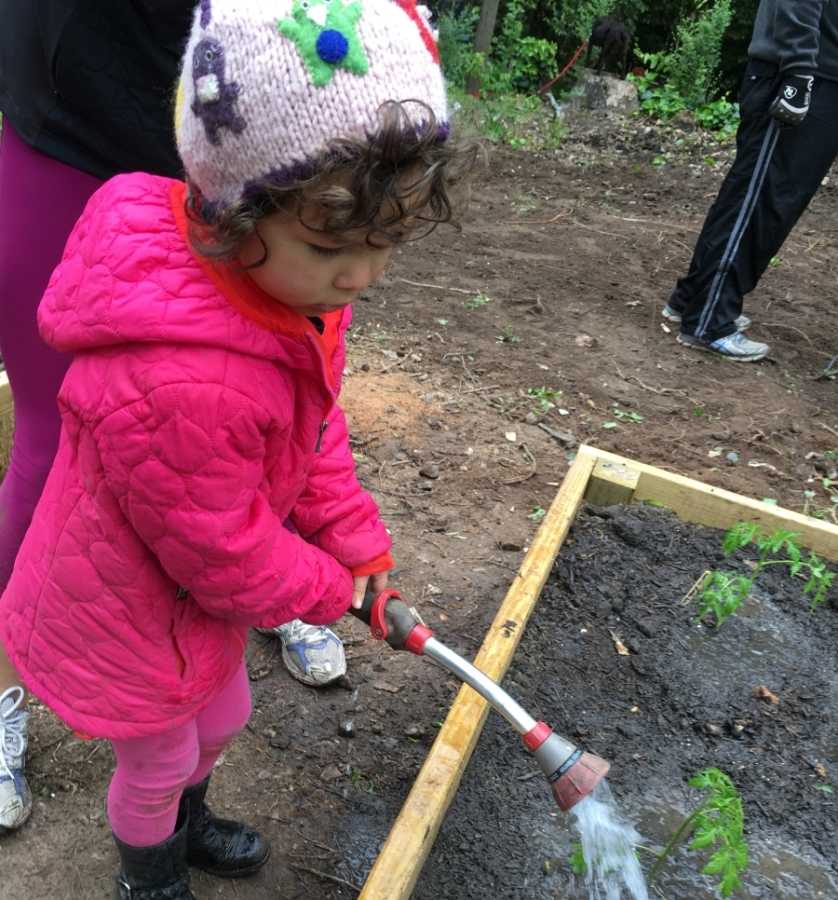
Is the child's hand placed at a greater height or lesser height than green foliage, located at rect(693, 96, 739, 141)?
greater

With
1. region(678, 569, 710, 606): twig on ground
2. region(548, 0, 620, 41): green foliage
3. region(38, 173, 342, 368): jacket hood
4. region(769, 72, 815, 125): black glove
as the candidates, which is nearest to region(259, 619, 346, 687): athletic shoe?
region(678, 569, 710, 606): twig on ground

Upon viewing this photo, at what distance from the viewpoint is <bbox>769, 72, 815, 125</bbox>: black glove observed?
4031 millimetres

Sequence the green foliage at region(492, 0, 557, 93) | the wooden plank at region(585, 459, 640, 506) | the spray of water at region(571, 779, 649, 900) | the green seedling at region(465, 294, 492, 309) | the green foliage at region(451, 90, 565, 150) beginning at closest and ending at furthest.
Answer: the spray of water at region(571, 779, 649, 900) → the wooden plank at region(585, 459, 640, 506) → the green seedling at region(465, 294, 492, 309) → the green foliage at region(451, 90, 565, 150) → the green foliage at region(492, 0, 557, 93)

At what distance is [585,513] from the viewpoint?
110 inches

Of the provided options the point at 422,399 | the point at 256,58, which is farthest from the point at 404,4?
A: the point at 422,399

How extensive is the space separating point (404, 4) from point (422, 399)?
9.66 ft

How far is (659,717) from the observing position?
2178 millimetres

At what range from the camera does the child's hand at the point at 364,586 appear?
62.9 inches

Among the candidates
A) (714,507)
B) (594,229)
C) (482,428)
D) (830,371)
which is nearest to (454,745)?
(714,507)

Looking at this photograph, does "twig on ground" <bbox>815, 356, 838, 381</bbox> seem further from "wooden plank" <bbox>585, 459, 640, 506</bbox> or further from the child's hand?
the child's hand

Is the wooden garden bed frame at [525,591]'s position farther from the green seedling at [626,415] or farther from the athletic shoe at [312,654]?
the green seedling at [626,415]

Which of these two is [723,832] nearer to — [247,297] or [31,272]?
[247,297]

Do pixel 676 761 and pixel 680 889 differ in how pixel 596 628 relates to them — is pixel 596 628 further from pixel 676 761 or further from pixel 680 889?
pixel 680 889

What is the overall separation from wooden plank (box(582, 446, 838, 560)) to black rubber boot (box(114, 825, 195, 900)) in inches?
68.5
